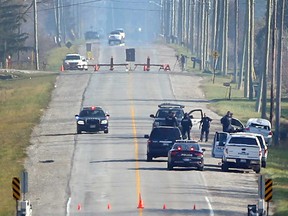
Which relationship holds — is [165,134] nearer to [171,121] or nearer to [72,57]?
[171,121]

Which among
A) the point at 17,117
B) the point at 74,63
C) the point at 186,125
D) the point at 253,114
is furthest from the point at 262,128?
the point at 74,63

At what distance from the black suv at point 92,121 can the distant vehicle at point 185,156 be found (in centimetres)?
1390

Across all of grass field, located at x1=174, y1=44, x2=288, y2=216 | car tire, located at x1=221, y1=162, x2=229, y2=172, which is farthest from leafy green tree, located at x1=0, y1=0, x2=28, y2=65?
car tire, located at x1=221, y1=162, x2=229, y2=172

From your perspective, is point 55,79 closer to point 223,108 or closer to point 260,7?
point 223,108

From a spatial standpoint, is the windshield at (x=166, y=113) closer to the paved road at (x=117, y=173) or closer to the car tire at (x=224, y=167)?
Result: the paved road at (x=117, y=173)

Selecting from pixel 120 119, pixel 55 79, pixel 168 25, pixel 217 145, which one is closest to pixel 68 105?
pixel 120 119

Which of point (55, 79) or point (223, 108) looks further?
point (55, 79)

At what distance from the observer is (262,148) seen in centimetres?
5138

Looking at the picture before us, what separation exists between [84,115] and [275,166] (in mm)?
13790

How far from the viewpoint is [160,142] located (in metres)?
52.8

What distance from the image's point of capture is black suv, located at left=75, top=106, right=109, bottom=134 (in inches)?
2488

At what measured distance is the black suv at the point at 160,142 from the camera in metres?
52.7

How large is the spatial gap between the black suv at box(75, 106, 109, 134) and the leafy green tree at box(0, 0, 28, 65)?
50.3m

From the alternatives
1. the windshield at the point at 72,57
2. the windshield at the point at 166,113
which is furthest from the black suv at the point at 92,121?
the windshield at the point at 72,57
